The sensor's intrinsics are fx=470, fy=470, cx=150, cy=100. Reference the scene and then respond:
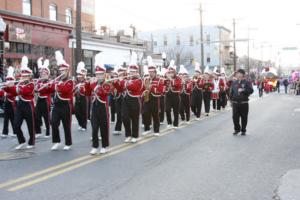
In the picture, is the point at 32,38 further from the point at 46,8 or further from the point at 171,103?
the point at 171,103

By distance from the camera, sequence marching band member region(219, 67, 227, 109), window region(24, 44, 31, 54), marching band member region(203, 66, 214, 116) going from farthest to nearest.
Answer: window region(24, 44, 31, 54), marching band member region(219, 67, 227, 109), marching band member region(203, 66, 214, 116)

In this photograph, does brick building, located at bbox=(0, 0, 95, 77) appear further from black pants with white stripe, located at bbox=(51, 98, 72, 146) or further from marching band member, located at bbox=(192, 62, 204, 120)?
black pants with white stripe, located at bbox=(51, 98, 72, 146)

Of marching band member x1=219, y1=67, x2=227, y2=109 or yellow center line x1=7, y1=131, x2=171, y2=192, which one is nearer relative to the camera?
yellow center line x1=7, y1=131, x2=171, y2=192

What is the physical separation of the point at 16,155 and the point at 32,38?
20206 mm

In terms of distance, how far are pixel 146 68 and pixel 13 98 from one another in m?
3.78

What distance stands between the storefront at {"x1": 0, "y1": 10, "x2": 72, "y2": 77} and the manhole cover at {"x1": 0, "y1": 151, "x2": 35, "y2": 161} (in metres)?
16.2

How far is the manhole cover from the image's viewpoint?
31.0 ft

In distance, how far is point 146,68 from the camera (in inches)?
533

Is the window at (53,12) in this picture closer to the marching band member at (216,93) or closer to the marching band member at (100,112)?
the marching band member at (216,93)

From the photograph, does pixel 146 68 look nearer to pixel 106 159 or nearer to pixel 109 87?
pixel 109 87

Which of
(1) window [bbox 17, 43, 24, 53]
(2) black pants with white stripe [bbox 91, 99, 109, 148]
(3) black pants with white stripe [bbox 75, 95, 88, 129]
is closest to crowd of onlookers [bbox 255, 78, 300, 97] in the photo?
(1) window [bbox 17, 43, 24, 53]

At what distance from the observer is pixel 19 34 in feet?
89.7

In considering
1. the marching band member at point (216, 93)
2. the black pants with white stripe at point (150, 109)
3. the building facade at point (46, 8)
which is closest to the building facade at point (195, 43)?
the building facade at point (46, 8)

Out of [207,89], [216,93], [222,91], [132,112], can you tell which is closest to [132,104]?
[132,112]
